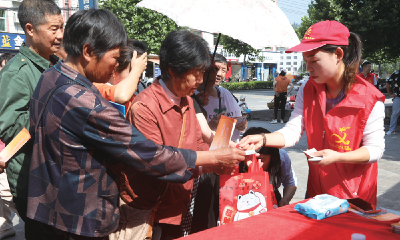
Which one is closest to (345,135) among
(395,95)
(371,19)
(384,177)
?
(384,177)

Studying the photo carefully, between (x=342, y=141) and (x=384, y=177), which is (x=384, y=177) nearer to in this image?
(x=384, y=177)

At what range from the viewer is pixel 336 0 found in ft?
55.0

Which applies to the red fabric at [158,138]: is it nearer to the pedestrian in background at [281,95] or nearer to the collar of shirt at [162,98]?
the collar of shirt at [162,98]

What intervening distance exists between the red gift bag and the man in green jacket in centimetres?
109

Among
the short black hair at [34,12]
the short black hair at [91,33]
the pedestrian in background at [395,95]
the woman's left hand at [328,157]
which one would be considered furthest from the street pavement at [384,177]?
the short black hair at [91,33]

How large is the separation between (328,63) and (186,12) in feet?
4.43

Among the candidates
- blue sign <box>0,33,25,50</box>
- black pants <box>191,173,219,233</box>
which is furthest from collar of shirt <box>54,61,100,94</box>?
blue sign <box>0,33,25,50</box>

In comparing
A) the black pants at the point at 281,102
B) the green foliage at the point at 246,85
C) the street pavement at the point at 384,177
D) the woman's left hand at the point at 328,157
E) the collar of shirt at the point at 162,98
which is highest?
the collar of shirt at the point at 162,98

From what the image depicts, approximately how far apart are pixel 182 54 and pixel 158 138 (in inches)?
19.6

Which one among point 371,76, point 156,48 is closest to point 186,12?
point 371,76

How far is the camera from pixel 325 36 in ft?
6.51

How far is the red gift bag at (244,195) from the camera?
2.06 meters

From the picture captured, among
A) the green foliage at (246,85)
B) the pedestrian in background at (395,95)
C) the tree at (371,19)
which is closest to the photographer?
the pedestrian in background at (395,95)

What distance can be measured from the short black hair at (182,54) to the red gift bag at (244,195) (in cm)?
73
